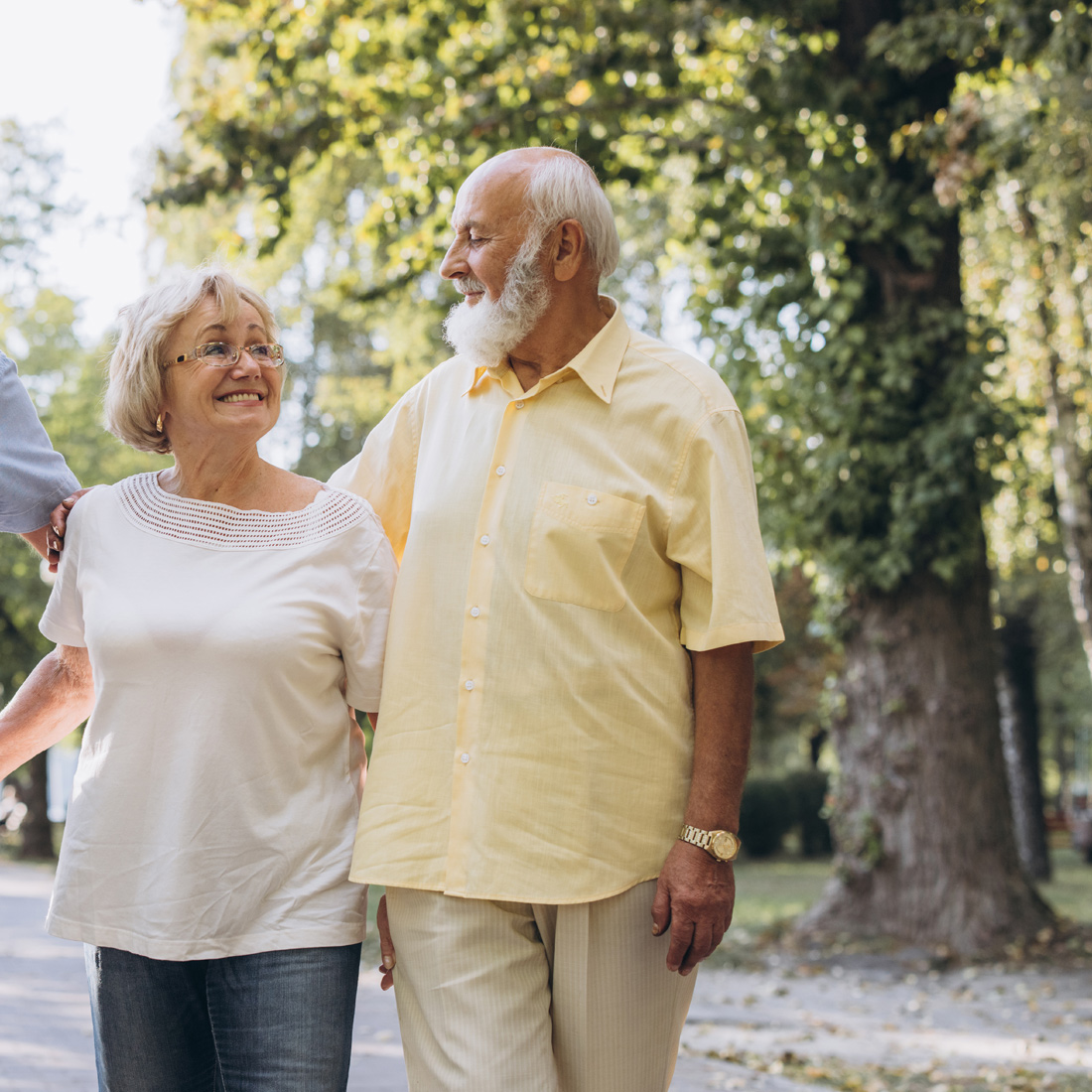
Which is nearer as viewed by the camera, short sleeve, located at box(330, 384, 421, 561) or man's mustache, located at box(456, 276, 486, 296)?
man's mustache, located at box(456, 276, 486, 296)

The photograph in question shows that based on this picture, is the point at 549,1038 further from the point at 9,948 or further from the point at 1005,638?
the point at 1005,638

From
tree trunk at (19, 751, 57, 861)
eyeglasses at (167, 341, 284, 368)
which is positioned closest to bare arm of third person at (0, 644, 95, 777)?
eyeglasses at (167, 341, 284, 368)

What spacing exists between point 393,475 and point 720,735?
966 millimetres

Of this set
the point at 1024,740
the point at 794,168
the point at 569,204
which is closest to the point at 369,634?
the point at 569,204

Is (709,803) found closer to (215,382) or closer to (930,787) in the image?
(215,382)

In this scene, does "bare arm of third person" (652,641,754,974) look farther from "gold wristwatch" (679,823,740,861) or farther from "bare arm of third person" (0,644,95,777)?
"bare arm of third person" (0,644,95,777)

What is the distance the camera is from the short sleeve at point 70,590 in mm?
2541

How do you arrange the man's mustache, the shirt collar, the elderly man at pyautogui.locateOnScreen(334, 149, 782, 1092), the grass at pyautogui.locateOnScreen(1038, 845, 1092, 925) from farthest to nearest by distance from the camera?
the grass at pyautogui.locateOnScreen(1038, 845, 1092, 925) < the man's mustache < the shirt collar < the elderly man at pyautogui.locateOnScreen(334, 149, 782, 1092)

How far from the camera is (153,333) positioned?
101 inches

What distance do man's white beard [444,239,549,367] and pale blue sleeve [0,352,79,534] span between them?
36.9 inches

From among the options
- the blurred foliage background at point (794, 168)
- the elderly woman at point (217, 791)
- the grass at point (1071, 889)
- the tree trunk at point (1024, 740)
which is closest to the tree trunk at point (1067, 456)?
the blurred foliage background at point (794, 168)

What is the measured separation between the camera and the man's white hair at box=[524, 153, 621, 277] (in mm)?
2707

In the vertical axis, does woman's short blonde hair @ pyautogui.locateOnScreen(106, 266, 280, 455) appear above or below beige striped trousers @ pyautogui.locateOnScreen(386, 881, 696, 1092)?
above

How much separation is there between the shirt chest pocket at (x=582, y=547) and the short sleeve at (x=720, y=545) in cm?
11
